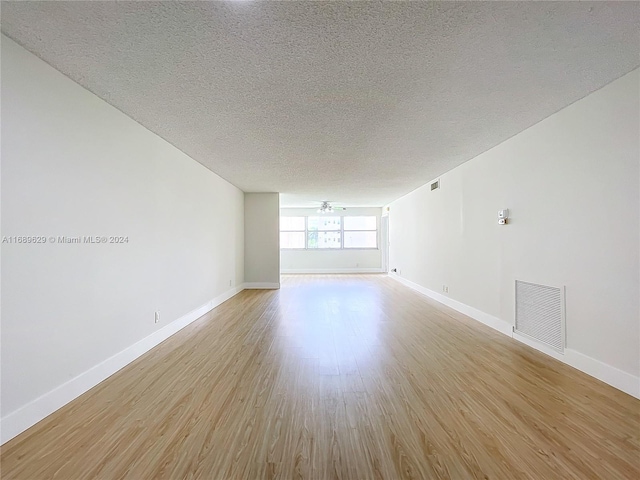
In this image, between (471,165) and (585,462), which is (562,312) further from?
(471,165)

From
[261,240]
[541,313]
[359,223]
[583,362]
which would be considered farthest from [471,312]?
[359,223]

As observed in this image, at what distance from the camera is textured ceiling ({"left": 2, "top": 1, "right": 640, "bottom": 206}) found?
5.19ft

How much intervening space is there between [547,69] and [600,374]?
95.5 inches

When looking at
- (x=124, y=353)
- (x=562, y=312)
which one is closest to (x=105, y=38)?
(x=124, y=353)

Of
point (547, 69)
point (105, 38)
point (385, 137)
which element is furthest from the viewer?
point (385, 137)

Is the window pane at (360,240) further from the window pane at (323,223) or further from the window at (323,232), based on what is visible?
the window pane at (323,223)

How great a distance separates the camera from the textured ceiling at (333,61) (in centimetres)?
158

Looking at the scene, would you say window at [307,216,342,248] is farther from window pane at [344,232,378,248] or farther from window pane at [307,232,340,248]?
window pane at [344,232,378,248]

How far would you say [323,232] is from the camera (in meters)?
10.8

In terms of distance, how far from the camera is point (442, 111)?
274 centimetres

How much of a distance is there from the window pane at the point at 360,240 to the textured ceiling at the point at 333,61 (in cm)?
748

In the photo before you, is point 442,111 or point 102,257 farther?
point 442,111

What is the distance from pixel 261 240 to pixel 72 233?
16.8 feet

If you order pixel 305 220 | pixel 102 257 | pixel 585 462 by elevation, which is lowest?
pixel 585 462
